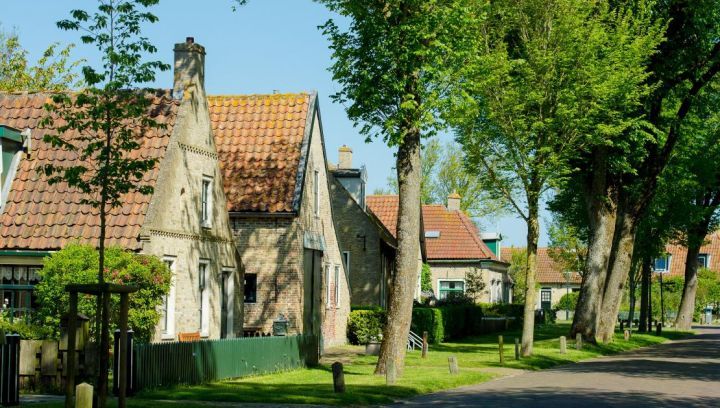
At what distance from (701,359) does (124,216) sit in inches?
881

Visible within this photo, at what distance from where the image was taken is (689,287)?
74938mm

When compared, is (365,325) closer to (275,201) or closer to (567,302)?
(275,201)

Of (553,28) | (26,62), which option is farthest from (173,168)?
(26,62)

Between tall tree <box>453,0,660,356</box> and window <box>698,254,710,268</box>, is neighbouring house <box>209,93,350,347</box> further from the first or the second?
window <box>698,254,710,268</box>

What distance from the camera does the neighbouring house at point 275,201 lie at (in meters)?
37.0

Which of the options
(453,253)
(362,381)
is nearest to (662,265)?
(453,253)

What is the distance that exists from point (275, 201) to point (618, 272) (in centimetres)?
2031

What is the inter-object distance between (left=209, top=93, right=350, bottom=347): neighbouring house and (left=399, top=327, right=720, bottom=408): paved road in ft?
29.5

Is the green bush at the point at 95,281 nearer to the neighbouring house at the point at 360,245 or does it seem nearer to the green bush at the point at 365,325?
the green bush at the point at 365,325

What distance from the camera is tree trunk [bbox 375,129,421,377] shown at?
2780 centimetres

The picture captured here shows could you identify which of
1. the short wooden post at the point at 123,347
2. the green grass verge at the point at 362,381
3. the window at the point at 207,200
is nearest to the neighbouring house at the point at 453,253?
the green grass verge at the point at 362,381

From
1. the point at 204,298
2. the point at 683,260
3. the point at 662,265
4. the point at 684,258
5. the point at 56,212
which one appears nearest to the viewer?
the point at 56,212

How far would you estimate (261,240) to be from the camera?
37.3 metres

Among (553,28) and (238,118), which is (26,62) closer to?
(238,118)
